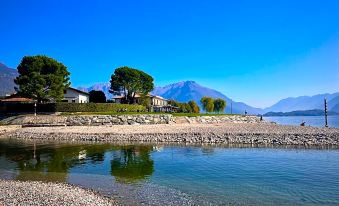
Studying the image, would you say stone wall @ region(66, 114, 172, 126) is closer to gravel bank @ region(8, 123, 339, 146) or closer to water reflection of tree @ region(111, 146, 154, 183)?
gravel bank @ region(8, 123, 339, 146)

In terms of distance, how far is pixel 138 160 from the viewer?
29797mm

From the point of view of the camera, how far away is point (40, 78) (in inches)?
2936

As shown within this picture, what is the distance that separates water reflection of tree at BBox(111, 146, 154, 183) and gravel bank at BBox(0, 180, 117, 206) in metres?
4.29

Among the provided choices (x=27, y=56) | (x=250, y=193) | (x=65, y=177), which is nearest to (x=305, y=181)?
(x=250, y=193)

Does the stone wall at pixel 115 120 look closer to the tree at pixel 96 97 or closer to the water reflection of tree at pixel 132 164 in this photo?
the water reflection of tree at pixel 132 164

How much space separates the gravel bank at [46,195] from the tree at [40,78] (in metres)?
59.0

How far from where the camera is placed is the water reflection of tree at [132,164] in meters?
23.1

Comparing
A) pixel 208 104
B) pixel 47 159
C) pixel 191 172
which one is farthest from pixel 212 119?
pixel 208 104

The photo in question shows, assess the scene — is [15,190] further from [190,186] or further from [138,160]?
[138,160]

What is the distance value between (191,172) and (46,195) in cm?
1091

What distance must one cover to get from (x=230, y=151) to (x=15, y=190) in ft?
71.8

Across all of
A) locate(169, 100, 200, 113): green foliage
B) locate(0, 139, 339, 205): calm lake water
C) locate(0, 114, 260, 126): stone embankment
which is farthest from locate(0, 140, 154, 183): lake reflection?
locate(169, 100, 200, 113): green foliage

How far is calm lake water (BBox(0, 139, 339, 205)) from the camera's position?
17.4 m

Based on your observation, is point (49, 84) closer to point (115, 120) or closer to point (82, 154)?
point (115, 120)
